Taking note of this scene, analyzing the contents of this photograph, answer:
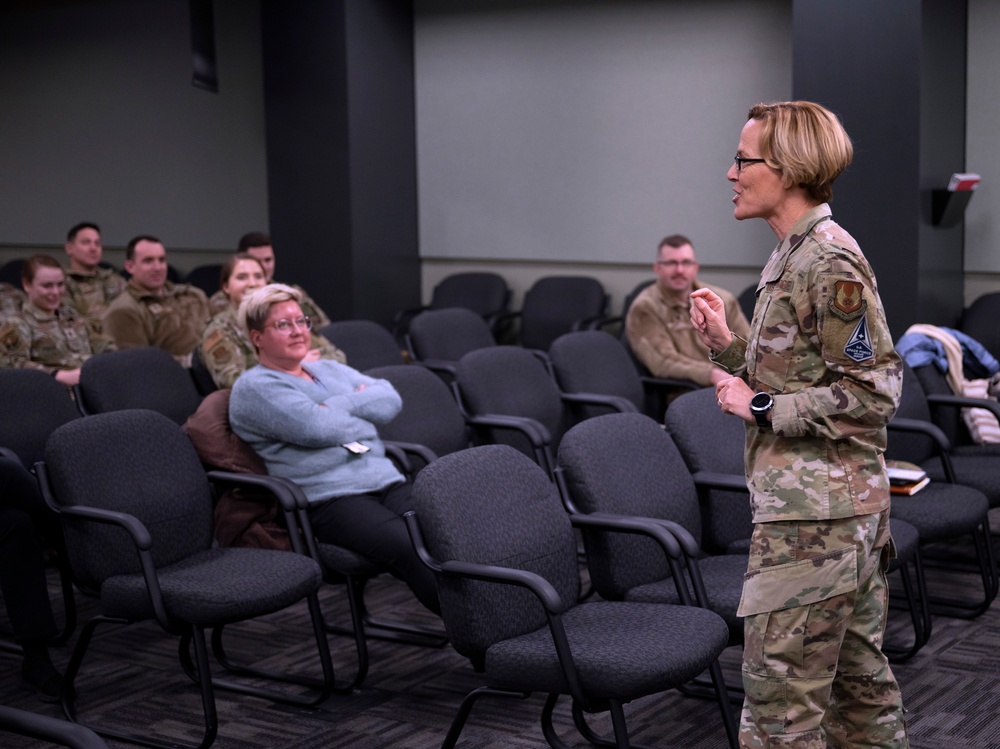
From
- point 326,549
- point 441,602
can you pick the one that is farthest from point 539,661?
point 326,549

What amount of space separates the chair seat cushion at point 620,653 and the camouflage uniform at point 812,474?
30 cm

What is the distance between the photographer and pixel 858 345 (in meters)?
2.15

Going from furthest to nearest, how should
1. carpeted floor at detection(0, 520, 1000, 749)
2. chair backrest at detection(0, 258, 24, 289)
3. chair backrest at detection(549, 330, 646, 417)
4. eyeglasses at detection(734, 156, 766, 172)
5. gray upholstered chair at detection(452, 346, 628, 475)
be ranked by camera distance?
chair backrest at detection(0, 258, 24, 289) → chair backrest at detection(549, 330, 646, 417) → gray upholstered chair at detection(452, 346, 628, 475) → carpeted floor at detection(0, 520, 1000, 749) → eyeglasses at detection(734, 156, 766, 172)

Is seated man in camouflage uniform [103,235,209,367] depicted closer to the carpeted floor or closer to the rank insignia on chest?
the carpeted floor

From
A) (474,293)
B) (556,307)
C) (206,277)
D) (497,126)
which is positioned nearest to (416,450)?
(556,307)

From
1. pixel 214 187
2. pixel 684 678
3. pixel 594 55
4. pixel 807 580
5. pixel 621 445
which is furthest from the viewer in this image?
pixel 214 187

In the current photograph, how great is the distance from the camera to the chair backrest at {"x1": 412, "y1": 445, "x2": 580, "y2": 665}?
2709 millimetres

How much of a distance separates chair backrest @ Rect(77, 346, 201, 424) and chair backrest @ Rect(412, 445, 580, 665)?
6.78 ft

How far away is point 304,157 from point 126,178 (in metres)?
2.39

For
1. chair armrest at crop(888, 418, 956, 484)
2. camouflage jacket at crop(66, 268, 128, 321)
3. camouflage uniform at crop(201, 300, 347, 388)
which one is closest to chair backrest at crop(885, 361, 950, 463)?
chair armrest at crop(888, 418, 956, 484)

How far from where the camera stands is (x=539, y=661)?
2602 millimetres

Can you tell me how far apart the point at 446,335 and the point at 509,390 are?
3.91 ft

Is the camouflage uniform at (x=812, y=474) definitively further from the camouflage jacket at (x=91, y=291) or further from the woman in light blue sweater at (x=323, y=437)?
the camouflage jacket at (x=91, y=291)

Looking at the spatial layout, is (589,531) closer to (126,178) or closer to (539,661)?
(539,661)
